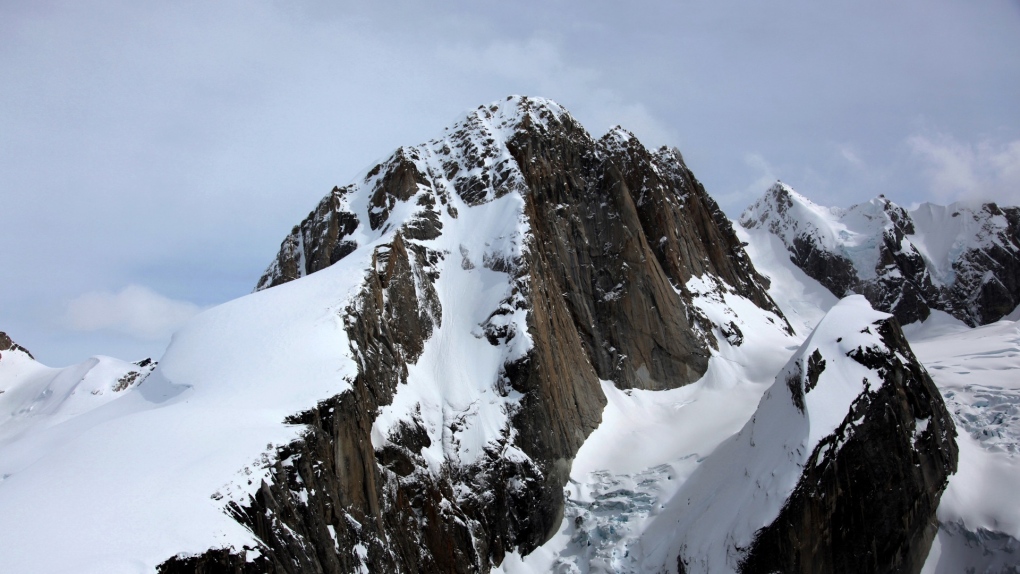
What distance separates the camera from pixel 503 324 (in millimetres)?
51031

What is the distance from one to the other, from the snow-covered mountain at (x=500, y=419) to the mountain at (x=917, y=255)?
34872 millimetres

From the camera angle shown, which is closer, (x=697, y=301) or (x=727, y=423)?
(x=727, y=423)

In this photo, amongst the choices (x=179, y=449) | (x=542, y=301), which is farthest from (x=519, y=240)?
(x=179, y=449)

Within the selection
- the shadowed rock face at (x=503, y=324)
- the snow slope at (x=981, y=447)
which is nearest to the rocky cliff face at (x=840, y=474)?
the snow slope at (x=981, y=447)

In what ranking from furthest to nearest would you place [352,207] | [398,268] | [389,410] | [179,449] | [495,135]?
[495,135], [352,207], [398,268], [389,410], [179,449]

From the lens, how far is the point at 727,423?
52.9m

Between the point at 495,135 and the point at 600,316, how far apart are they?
24.5 metres

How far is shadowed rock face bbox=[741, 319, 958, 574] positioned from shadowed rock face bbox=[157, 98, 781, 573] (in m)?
17.0

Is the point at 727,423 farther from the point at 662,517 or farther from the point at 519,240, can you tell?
the point at 519,240

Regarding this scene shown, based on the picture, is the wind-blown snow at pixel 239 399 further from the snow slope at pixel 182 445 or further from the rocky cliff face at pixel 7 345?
the rocky cliff face at pixel 7 345

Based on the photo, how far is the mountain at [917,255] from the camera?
308ft

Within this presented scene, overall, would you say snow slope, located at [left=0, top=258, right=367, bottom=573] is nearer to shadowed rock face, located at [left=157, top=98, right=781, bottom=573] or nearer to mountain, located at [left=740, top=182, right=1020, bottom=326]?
shadowed rock face, located at [left=157, top=98, right=781, bottom=573]

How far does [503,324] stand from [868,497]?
27.1 m

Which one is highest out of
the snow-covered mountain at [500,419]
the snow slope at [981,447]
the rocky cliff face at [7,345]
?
the rocky cliff face at [7,345]
